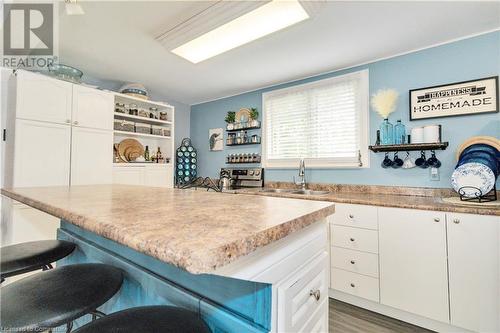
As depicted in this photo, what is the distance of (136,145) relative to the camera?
3363 millimetres

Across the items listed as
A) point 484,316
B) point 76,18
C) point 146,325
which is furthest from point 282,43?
point 484,316

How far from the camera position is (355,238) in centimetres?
205

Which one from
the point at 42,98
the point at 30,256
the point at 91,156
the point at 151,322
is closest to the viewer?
the point at 151,322

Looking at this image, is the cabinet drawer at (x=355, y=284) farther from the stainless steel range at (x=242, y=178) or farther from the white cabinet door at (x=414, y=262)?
the stainless steel range at (x=242, y=178)

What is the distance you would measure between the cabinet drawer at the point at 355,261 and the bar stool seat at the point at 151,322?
172 centimetres

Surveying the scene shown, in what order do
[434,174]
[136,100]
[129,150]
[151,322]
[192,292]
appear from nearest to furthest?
1. [151,322]
2. [192,292]
3. [434,174]
4. [136,100]
5. [129,150]

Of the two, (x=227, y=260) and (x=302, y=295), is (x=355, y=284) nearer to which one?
(x=302, y=295)

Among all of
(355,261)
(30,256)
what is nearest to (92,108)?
(30,256)

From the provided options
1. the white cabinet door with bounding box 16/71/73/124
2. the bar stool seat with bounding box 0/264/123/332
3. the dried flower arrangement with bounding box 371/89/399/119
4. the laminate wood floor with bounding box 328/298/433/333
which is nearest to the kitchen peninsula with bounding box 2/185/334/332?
the bar stool seat with bounding box 0/264/123/332

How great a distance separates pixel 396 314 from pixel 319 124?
78.2 inches

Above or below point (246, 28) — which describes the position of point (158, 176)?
below

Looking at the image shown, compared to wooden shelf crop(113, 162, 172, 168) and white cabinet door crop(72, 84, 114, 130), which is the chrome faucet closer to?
wooden shelf crop(113, 162, 172, 168)

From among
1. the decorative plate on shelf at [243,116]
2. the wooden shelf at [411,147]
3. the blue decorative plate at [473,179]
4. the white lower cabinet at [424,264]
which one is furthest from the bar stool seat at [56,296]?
the decorative plate on shelf at [243,116]

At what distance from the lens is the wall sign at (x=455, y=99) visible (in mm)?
1960
